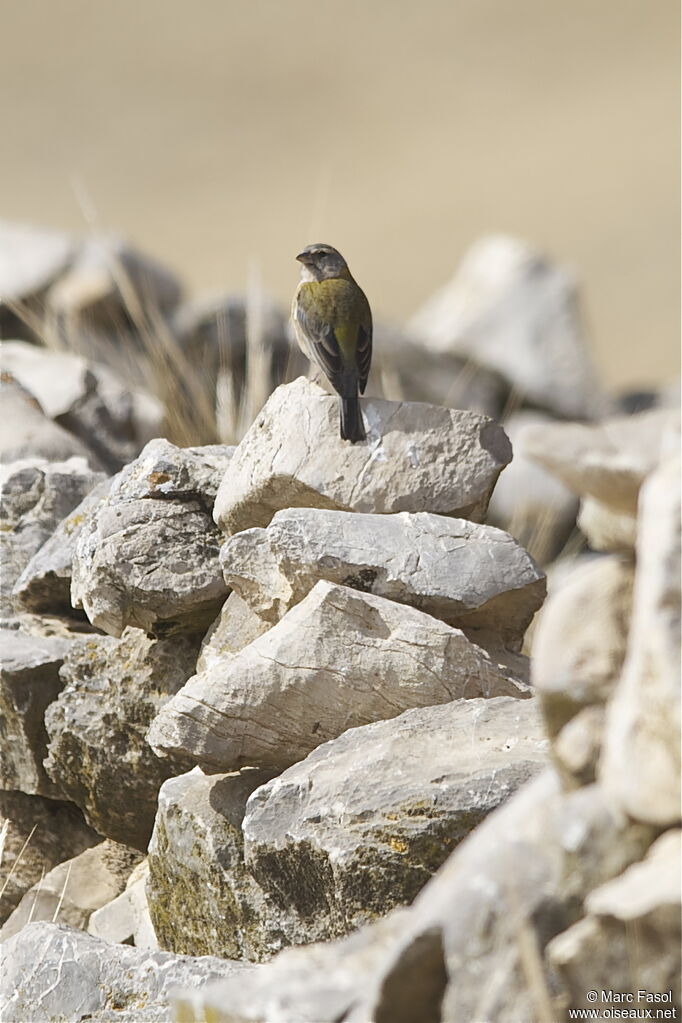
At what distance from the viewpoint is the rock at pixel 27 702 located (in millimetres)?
4379

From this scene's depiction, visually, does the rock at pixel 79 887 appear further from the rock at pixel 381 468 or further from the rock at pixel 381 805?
the rock at pixel 381 468

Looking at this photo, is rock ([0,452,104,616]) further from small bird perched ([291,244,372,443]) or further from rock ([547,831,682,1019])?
rock ([547,831,682,1019])

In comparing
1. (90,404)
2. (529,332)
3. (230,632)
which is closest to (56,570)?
(230,632)

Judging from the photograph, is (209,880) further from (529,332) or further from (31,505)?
(529,332)

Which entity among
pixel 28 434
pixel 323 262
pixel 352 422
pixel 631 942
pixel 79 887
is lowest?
pixel 79 887

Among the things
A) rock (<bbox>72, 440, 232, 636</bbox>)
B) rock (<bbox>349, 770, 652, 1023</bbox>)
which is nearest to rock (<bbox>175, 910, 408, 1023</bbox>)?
rock (<bbox>349, 770, 652, 1023</bbox>)

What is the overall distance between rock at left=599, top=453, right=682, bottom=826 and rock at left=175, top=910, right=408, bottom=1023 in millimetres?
526

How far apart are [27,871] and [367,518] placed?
5.53 feet

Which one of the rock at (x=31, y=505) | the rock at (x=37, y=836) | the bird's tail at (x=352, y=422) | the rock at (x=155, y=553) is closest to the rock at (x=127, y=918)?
the rock at (x=37, y=836)

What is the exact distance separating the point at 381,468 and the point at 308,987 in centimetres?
202

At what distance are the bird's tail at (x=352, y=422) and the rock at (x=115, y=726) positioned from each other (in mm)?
829

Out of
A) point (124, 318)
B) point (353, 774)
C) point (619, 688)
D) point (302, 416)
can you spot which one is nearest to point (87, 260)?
point (124, 318)

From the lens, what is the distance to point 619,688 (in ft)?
7.74

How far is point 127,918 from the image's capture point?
13.4 feet
